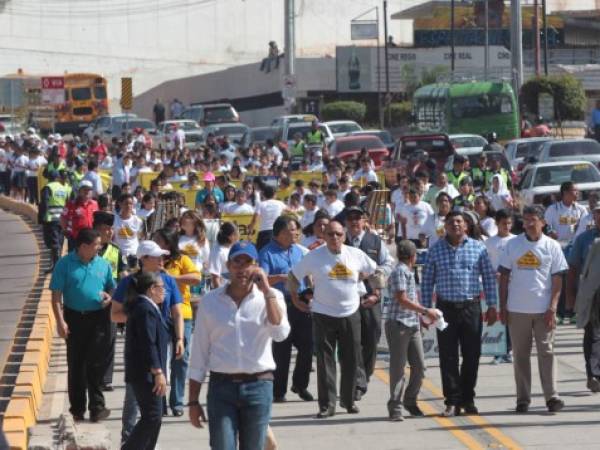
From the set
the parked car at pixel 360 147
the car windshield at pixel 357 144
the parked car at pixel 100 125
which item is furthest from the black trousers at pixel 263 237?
the parked car at pixel 100 125

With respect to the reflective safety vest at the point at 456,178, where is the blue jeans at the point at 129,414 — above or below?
below

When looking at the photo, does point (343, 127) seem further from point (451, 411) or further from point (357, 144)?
point (451, 411)

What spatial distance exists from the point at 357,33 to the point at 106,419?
69497 mm

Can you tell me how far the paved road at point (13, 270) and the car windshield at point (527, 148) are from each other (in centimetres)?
1225

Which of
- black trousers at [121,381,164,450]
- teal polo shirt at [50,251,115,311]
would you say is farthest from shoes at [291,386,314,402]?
black trousers at [121,381,164,450]

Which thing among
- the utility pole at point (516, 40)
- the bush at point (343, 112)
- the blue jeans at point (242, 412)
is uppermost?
the utility pole at point (516, 40)

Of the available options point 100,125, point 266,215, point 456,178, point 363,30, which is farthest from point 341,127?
point 266,215

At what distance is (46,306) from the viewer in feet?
68.3

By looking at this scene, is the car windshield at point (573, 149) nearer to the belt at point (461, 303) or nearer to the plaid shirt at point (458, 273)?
the plaid shirt at point (458, 273)

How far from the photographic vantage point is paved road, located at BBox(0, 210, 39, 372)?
21759mm

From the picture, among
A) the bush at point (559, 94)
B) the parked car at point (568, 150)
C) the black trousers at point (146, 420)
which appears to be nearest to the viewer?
the black trousers at point (146, 420)

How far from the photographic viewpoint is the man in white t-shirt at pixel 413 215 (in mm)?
23031

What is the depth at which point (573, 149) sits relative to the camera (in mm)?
37000

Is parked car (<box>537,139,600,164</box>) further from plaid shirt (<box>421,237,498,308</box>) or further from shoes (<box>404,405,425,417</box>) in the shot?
shoes (<box>404,405,425,417</box>)
